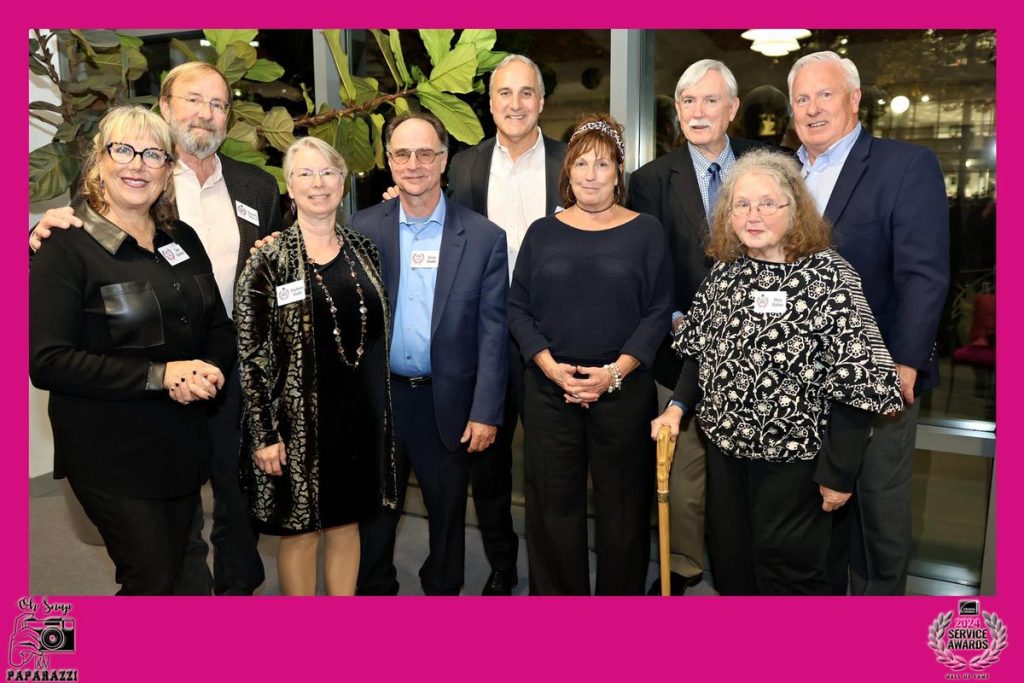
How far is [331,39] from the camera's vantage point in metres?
3.54

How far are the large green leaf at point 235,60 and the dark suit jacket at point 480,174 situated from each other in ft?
4.05

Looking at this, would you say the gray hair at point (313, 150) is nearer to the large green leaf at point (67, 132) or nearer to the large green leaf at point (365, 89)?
the large green leaf at point (365, 89)

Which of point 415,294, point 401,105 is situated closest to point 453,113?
point 401,105

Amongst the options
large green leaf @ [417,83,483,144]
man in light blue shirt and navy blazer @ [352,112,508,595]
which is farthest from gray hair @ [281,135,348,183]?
large green leaf @ [417,83,483,144]

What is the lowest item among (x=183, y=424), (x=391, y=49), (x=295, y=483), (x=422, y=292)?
(x=295, y=483)

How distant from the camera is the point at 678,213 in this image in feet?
9.29

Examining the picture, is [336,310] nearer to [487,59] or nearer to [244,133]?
[487,59]

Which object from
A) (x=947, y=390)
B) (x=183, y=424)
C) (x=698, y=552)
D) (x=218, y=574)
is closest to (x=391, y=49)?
(x=183, y=424)
